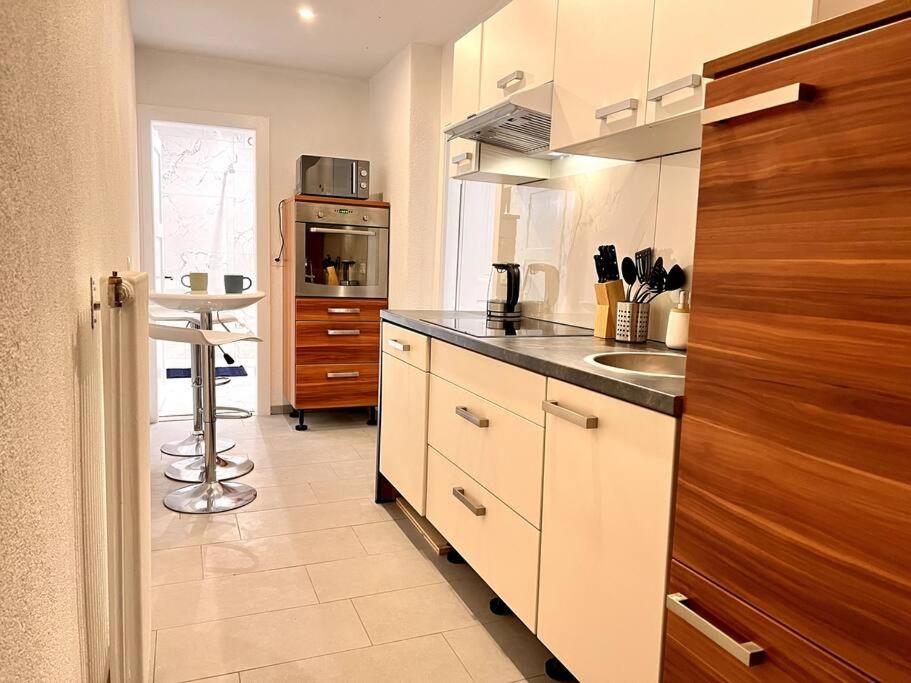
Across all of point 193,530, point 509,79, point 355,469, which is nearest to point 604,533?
point 509,79

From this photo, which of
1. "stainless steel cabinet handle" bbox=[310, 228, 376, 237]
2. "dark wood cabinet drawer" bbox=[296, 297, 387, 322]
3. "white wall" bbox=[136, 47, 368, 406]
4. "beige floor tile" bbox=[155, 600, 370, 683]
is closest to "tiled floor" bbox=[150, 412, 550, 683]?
"beige floor tile" bbox=[155, 600, 370, 683]

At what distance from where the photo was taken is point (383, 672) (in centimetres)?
180

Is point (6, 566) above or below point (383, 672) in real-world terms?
above

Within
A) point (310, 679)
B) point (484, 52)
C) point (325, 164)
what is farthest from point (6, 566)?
point (325, 164)

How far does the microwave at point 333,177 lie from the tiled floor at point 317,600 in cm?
204

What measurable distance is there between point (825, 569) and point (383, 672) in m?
1.31

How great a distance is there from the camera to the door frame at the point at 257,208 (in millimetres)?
4328

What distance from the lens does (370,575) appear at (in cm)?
236

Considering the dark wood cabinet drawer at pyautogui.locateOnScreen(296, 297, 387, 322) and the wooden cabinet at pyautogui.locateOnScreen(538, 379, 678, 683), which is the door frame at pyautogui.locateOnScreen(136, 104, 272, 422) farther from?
the wooden cabinet at pyautogui.locateOnScreen(538, 379, 678, 683)

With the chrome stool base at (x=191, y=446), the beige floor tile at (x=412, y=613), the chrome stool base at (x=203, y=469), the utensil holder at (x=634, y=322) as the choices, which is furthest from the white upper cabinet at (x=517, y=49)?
the chrome stool base at (x=191, y=446)

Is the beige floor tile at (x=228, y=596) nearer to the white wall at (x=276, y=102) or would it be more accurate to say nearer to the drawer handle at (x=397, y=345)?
the drawer handle at (x=397, y=345)

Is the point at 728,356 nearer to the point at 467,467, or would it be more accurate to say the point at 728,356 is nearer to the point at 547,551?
the point at 547,551

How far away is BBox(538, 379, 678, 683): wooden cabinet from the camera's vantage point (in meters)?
1.24

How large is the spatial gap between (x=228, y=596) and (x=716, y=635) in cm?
170
